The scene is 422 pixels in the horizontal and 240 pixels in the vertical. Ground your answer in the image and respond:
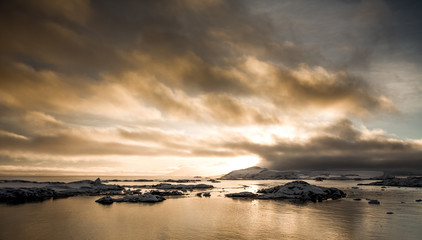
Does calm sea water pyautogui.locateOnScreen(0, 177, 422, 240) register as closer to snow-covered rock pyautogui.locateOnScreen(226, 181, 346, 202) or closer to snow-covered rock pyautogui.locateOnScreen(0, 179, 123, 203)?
snow-covered rock pyautogui.locateOnScreen(0, 179, 123, 203)

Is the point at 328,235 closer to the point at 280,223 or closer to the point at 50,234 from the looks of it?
the point at 280,223

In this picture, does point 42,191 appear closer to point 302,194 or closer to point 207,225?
point 207,225

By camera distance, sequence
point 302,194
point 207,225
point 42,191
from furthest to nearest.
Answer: point 42,191 < point 302,194 < point 207,225

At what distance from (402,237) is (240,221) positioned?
16942 mm

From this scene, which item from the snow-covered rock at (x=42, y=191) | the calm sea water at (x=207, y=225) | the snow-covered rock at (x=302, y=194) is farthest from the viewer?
the snow-covered rock at (x=302, y=194)

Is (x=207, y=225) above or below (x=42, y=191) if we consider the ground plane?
below

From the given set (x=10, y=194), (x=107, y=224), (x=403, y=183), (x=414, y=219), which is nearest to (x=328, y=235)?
(x=414, y=219)

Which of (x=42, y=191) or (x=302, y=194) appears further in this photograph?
(x=42, y=191)

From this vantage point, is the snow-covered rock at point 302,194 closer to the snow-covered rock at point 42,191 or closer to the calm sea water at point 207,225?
the calm sea water at point 207,225

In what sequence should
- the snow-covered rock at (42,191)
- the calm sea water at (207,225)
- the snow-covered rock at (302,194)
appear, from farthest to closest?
the snow-covered rock at (302,194) < the snow-covered rock at (42,191) < the calm sea water at (207,225)

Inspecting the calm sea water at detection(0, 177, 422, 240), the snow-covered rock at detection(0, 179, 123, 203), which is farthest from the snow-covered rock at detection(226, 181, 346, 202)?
the snow-covered rock at detection(0, 179, 123, 203)

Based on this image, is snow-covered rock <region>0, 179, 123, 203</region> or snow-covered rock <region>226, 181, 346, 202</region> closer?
snow-covered rock <region>0, 179, 123, 203</region>

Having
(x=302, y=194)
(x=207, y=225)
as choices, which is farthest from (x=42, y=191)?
(x=302, y=194)

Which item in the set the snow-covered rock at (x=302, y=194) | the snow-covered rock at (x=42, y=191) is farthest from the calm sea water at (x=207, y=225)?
the snow-covered rock at (x=302, y=194)
